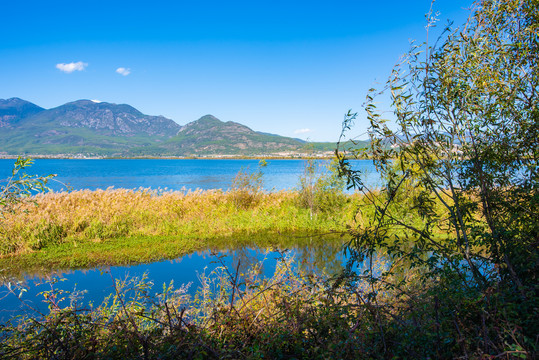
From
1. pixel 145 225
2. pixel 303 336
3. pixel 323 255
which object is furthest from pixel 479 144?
pixel 145 225

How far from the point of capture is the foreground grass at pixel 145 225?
11469 millimetres

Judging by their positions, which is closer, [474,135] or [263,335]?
[263,335]

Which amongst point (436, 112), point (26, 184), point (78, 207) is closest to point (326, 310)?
point (436, 112)

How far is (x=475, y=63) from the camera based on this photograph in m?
4.16

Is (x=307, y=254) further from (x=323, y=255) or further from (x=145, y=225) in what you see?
(x=145, y=225)

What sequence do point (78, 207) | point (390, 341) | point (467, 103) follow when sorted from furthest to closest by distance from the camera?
1. point (78, 207)
2. point (467, 103)
3. point (390, 341)

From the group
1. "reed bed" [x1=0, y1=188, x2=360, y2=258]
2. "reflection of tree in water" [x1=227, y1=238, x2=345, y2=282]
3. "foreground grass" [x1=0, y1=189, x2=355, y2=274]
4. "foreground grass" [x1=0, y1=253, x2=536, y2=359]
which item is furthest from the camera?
"reed bed" [x1=0, y1=188, x2=360, y2=258]

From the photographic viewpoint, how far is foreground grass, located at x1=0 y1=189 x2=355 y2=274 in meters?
11.5

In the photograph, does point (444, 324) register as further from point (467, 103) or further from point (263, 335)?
point (467, 103)

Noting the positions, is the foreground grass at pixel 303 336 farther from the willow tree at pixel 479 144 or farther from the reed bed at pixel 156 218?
the reed bed at pixel 156 218

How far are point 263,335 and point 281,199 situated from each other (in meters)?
15.0

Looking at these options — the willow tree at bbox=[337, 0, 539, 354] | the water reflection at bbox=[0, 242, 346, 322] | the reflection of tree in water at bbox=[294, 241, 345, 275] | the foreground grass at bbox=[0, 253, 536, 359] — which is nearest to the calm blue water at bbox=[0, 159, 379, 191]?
the willow tree at bbox=[337, 0, 539, 354]

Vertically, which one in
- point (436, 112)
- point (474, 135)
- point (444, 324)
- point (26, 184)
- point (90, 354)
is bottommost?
point (90, 354)

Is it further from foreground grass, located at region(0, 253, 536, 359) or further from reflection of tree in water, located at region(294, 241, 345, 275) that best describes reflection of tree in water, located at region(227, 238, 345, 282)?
foreground grass, located at region(0, 253, 536, 359)
